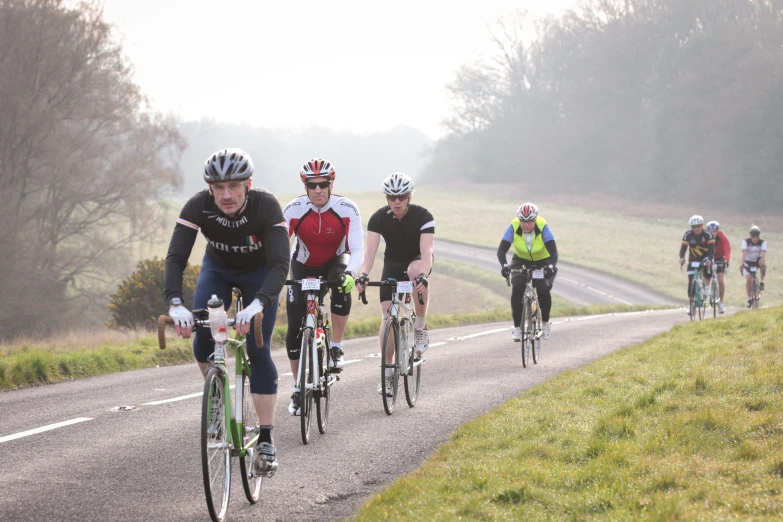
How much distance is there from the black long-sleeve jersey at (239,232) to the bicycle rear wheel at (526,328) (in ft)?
25.2

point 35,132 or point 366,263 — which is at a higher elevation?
point 35,132

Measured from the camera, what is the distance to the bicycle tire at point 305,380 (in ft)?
23.0

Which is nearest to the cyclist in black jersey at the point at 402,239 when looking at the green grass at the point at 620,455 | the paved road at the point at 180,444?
the paved road at the point at 180,444

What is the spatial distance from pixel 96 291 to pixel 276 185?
114m

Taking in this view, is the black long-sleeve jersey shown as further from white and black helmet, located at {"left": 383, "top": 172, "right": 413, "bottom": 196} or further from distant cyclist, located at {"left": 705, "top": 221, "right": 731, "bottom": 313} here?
distant cyclist, located at {"left": 705, "top": 221, "right": 731, "bottom": 313}

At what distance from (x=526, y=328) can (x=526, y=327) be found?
2cm

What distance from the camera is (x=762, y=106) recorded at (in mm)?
62719

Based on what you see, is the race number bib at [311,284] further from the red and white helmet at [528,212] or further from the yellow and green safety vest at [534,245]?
the yellow and green safety vest at [534,245]

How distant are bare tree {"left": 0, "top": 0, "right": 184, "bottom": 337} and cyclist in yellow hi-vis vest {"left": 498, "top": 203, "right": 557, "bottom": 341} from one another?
63.6 feet

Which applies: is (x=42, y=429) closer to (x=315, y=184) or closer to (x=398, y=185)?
(x=315, y=184)

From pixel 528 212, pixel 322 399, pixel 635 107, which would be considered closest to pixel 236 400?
pixel 322 399

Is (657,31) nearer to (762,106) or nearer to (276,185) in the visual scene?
(762,106)

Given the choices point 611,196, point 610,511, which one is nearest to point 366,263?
point 610,511

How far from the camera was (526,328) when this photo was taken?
12906 mm
